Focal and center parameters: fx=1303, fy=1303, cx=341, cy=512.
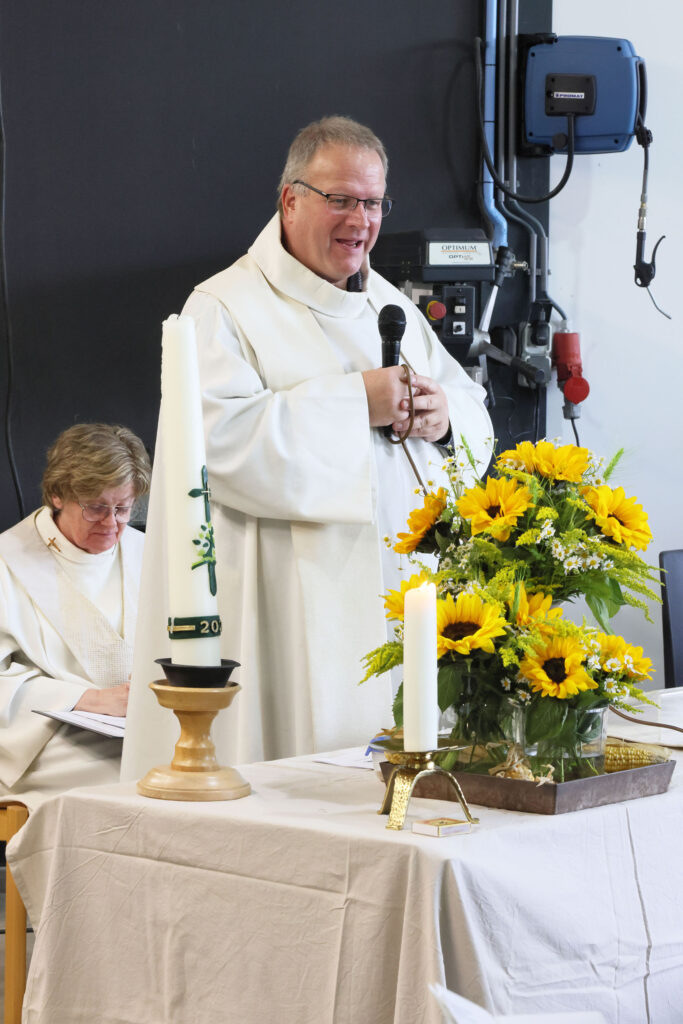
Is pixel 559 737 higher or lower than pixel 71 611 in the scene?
lower

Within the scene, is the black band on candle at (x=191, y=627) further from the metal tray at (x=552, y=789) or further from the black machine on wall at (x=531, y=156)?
the black machine on wall at (x=531, y=156)

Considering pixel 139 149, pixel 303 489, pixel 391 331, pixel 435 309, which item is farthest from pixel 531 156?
pixel 303 489

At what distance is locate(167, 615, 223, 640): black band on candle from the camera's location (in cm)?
119

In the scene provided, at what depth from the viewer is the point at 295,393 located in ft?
7.01

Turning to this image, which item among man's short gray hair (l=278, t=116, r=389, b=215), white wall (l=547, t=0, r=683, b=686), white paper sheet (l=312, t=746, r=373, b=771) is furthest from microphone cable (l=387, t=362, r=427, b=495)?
white wall (l=547, t=0, r=683, b=686)

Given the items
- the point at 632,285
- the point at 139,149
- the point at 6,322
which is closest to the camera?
the point at 6,322

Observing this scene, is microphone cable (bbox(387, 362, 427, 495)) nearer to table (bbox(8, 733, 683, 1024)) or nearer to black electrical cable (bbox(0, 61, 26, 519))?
table (bbox(8, 733, 683, 1024))

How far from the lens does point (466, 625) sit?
1215 mm

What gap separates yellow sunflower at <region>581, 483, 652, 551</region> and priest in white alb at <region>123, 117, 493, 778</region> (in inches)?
27.6

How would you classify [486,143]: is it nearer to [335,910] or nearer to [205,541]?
[205,541]

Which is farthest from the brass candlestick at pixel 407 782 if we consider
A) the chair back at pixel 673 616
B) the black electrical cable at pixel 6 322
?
the black electrical cable at pixel 6 322

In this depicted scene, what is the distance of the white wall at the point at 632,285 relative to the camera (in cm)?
412

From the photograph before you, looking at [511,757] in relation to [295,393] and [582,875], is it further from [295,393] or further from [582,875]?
[295,393]

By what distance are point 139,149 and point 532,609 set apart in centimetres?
255
